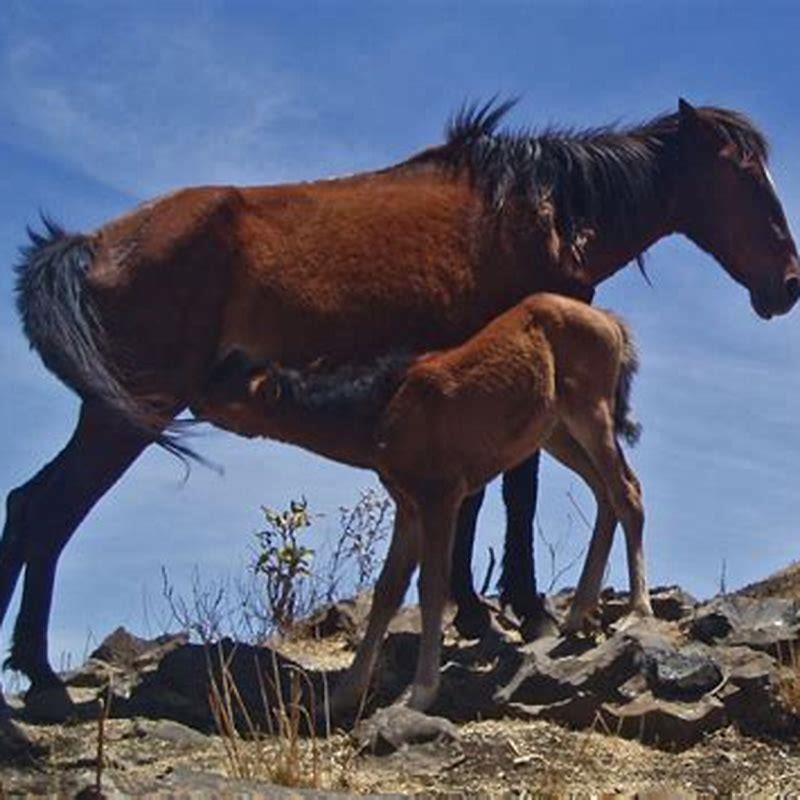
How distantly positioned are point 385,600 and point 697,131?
3.01 metres

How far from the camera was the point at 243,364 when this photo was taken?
27.3 feet

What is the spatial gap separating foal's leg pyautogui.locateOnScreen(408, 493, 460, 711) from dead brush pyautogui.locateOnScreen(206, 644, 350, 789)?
0.44 meters

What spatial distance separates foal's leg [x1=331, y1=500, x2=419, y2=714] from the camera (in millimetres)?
7992

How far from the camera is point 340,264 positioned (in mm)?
8992

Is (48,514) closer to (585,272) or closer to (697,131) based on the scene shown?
(585,272)

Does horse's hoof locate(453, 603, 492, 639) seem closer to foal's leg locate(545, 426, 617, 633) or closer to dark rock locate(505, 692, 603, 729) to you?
foal's leg locate(545, 426, 617, 633)

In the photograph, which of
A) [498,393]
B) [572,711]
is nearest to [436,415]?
[498,393]

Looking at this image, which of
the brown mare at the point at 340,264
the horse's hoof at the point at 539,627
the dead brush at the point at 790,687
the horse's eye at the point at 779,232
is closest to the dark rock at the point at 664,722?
the dead brush at the point at 790,687

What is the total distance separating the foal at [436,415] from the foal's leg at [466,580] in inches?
42.0

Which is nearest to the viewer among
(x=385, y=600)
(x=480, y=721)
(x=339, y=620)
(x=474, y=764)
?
(x=474, y=764)

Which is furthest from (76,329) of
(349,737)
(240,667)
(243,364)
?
(349,737)

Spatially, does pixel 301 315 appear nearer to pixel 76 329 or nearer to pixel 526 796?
pixel 76 329

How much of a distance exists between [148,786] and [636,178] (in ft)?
15.0

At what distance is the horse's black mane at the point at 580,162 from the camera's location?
30.7ft
